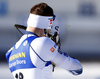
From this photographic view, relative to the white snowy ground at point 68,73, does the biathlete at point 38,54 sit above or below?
above

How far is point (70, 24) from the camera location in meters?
7.60

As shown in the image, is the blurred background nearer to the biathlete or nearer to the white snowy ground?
the white snowy ground

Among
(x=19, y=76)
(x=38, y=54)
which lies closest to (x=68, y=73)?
(x=19, y=76)

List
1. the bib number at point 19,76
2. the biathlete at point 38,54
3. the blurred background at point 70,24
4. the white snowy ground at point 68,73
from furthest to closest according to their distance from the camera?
the blurred background at point 70,24, the white snowy ground at point 68,73, the bib number at point 19,76, the biathlete at point 38,54

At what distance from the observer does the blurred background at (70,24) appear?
7332 millimetres

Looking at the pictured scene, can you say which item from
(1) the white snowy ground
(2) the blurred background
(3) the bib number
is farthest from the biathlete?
(2) the blurred background

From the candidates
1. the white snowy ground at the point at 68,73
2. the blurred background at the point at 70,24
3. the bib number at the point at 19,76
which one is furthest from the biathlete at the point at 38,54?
the blurred background at the point at 70,24

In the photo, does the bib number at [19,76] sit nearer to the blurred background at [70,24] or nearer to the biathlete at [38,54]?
the biathlete at [38,54]

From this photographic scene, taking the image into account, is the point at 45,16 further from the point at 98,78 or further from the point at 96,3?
the point at 96,3

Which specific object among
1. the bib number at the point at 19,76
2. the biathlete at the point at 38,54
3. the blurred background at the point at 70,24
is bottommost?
the blurred background at the point at 70,24

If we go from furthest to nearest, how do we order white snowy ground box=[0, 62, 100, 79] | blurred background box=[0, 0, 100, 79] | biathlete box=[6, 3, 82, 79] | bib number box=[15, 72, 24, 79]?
blurred background box=[0, 0, 100, 79]
white snowy ground box=[0, 62, 100, 79]
bib number box=[15, 72, 24, 79]
biathlete box=[6, 3, 82, 79]

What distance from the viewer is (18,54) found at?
2.01m

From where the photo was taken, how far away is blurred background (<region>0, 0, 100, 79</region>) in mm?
7332

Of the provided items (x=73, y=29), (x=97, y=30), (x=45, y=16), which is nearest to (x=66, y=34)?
(x=73, y=29)
